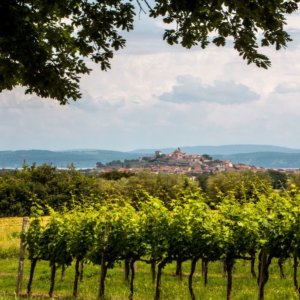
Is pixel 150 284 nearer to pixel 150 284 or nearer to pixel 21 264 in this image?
pixel 150 284

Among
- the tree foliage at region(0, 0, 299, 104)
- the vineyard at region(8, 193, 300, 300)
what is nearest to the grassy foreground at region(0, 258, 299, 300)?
the vineyard at region(8, 193, 300, 300)

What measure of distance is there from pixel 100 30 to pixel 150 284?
39.3ft

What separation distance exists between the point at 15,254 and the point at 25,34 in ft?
75.7

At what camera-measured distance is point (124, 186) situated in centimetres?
7488

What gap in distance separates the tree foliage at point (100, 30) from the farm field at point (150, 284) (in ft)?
20.3

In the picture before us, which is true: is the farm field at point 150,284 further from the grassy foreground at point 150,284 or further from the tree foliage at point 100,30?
the tree foliage at point 100,30

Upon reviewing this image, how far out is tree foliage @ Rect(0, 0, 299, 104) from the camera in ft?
28.1

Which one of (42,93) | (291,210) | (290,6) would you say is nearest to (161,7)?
(290,6)

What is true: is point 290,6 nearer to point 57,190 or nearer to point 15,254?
point 15,254

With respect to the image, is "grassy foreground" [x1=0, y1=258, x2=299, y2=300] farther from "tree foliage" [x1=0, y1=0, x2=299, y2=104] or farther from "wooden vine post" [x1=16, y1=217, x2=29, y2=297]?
"tree foliage" [x1=0, y1=0, x2=299, y2=104]

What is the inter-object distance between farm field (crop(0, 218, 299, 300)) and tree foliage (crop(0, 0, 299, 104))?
619 centimetres

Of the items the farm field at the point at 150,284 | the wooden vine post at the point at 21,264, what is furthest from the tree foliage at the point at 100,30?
the wooden vine post at the point at 21,264

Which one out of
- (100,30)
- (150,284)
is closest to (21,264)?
(150,284)

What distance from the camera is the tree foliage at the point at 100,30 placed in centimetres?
858
